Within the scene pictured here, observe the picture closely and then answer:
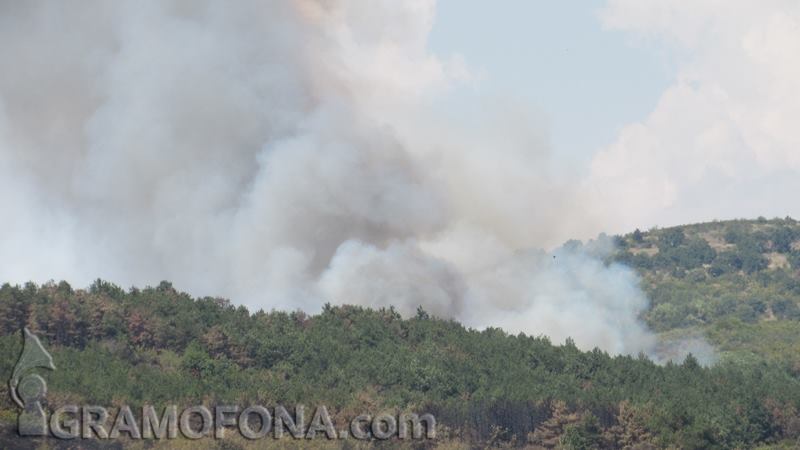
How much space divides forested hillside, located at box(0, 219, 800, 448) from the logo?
0.88 meters

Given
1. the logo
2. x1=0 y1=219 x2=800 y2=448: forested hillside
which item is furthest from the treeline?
the logo

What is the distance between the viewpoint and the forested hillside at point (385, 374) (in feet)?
310

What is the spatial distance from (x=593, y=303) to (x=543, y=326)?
20.9 metres

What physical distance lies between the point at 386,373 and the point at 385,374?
0.11 meters

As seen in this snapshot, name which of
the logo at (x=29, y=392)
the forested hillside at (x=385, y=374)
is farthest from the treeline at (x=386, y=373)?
the logo at (x=29, y=392)

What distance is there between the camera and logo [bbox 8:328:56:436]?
7919 cm

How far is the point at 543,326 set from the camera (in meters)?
135

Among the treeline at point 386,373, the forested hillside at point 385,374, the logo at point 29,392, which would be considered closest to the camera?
the logo at point 29,392

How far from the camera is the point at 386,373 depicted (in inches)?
4163

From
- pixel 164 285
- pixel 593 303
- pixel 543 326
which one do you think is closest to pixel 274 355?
pixel 164 285

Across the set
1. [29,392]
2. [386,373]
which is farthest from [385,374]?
[29,392]

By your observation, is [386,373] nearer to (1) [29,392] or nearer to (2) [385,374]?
(2) [385,374]

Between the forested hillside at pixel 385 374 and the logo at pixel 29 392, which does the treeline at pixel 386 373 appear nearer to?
the forested hillside at pixel 385 374

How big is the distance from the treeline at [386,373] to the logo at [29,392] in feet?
2.93
